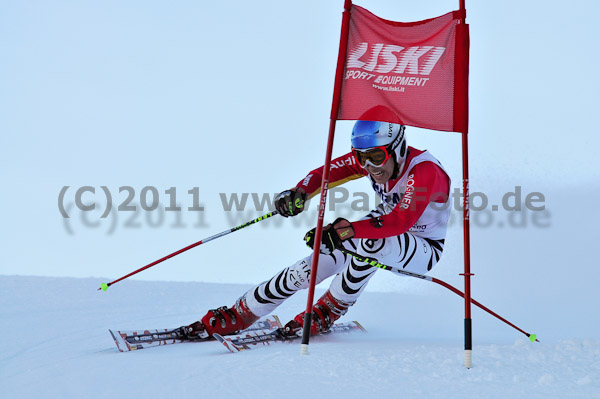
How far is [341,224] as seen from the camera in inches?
149

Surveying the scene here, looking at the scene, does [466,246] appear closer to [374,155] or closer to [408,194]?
[408,194]

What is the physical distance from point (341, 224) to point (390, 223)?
0.32 metres

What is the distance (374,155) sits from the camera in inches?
159

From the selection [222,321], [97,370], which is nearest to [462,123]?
[222,321]

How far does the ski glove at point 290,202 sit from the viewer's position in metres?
4.50

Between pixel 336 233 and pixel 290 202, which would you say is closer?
pixel 336 233

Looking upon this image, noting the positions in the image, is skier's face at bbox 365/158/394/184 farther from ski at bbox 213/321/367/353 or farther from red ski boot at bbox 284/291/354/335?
ski at bbox 213/321/367/353

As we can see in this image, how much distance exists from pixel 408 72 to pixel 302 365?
1934mm

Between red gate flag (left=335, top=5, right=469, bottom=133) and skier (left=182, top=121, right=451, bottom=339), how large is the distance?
0.19 meters

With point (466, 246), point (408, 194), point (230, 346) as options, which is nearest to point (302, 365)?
point (230, 346)

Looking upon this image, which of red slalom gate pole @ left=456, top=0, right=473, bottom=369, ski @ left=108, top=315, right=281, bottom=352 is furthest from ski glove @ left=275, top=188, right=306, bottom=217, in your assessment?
red slalom gate pole @ left=456, top=0, right=473, bottom=369

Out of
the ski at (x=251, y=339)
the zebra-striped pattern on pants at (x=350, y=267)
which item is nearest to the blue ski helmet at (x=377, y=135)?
the zebra-striped pattern on pants at (x=350, y=267)

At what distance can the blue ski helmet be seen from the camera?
3967 mm

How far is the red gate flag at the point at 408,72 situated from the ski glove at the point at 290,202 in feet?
2.76
